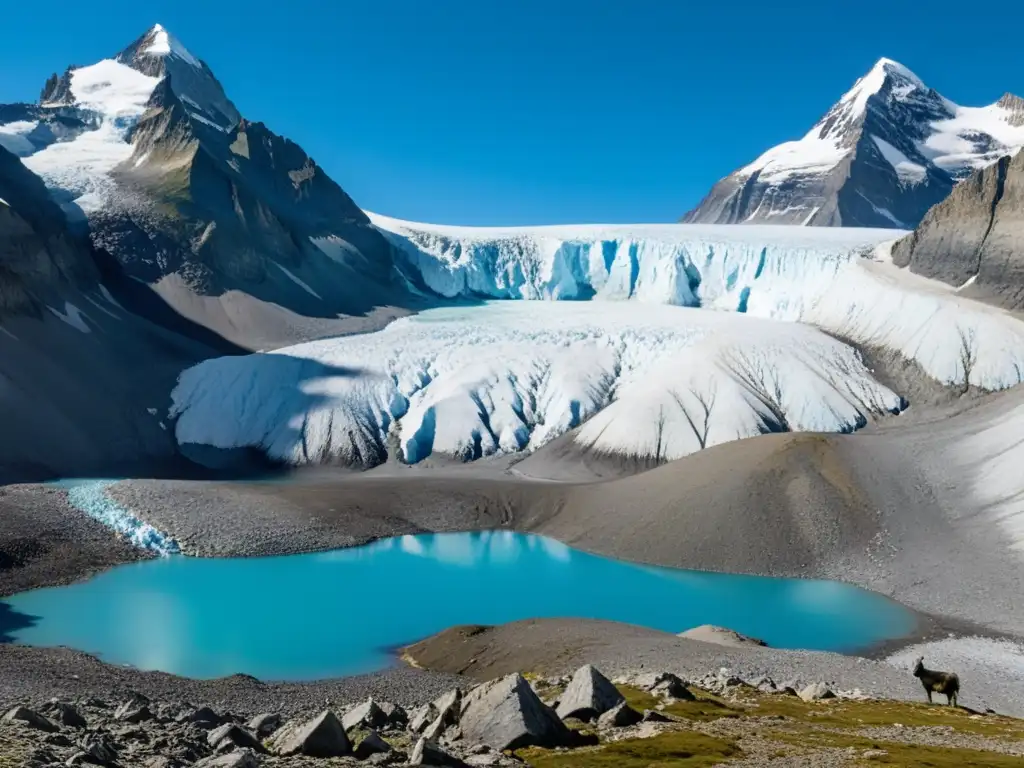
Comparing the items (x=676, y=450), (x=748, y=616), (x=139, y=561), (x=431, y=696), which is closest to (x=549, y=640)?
(x=431, y=696)

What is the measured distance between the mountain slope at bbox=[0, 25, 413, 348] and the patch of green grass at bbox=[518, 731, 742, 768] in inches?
3619

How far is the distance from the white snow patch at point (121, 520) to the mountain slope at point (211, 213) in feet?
163

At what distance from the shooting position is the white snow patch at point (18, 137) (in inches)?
5123

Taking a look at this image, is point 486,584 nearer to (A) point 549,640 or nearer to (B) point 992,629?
(A) point 549,640

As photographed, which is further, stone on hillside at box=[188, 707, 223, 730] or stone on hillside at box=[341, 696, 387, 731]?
stone on hillside at box=[341, 696, 387, 731]

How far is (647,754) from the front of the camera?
15008mm

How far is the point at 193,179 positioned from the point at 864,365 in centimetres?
8672

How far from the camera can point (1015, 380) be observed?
82375 millimetres

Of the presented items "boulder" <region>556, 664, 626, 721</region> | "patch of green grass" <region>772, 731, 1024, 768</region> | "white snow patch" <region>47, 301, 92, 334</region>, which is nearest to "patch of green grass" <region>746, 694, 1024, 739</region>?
"patch of green grass" <region>772, 731, 1024, 768</region>

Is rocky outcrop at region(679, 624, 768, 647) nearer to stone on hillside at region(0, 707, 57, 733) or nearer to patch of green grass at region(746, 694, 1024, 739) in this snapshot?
patch of green grass at region(746, 694, 1024, 739)

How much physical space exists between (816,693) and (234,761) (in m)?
17.2

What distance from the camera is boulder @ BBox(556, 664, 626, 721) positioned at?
714 inches

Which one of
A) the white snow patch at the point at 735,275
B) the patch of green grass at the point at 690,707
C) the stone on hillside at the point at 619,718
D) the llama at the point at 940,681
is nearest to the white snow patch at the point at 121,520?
the patch of green grass at the point at 690,707

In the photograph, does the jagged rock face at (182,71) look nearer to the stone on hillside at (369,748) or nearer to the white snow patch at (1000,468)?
the white snow patch at (1000,468)
